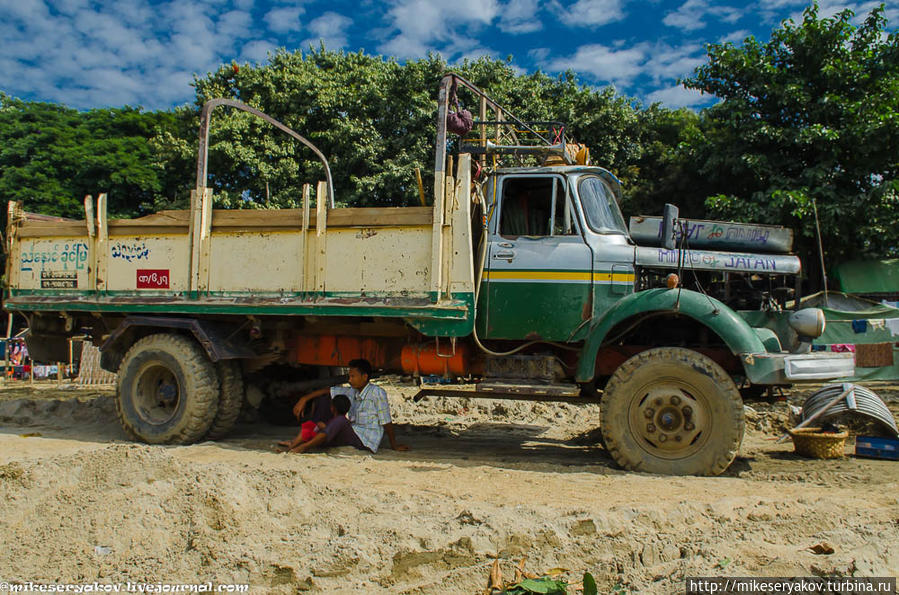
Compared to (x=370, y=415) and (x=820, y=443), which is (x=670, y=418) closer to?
(x=820, y=443)

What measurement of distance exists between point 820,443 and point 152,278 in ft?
21.1

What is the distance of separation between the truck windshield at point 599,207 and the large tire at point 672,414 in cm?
122

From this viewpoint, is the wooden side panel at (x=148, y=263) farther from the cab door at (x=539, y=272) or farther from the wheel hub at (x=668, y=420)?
the wheel hub at (x=668, y=420)

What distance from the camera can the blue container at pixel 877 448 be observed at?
17.6ft

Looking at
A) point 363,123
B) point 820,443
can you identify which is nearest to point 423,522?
point 820,443

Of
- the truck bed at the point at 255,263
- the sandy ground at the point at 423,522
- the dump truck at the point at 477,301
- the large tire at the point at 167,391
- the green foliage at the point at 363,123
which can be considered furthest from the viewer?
the green foliage at the point at 363,123

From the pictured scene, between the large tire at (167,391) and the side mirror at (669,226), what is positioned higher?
the side mirror at (669,226)

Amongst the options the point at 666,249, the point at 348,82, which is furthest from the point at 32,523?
the point at 348,82

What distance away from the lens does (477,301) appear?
5582 millimetres

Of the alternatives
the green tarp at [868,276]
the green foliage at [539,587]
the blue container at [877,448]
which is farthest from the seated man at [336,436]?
the green tarp at [868,276]

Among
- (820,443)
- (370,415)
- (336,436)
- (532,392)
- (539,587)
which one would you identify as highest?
(532,392)

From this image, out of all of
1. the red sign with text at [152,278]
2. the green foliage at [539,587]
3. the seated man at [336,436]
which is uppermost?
the red sign with text at [152,278]

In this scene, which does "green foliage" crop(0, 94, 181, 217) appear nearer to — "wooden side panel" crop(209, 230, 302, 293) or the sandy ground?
"wooden side panel" crop(209, 230, 302, 293)

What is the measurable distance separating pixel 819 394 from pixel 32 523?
640cm
